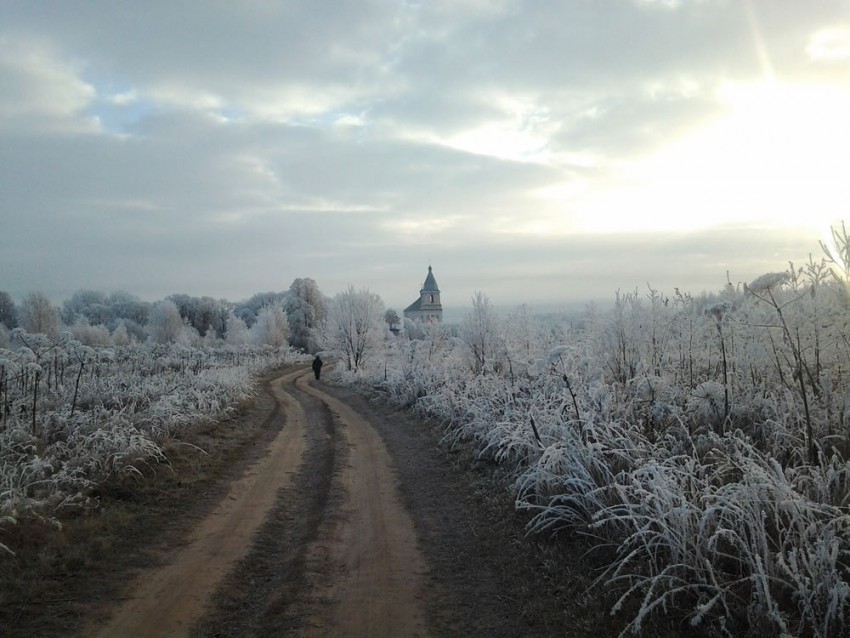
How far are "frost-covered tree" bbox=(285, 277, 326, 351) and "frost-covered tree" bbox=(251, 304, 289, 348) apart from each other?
565 centimetres

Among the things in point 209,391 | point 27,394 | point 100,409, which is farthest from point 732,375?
point 27,394

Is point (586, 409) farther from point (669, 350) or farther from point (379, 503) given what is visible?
point (669, 350)

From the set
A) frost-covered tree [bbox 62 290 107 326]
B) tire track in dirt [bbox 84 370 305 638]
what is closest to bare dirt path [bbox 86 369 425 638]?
tire track in dirt [bbox 84 370 305 638]

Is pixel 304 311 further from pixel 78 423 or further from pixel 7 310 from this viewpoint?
pixel 78 423

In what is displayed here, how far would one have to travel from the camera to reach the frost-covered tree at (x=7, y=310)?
55003mm

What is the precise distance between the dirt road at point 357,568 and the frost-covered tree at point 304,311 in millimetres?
56088

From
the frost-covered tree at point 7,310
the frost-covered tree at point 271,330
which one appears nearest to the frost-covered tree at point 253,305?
the frost-covered tree at point 271,330

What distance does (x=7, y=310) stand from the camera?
185 feet

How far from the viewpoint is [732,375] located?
7.66 m

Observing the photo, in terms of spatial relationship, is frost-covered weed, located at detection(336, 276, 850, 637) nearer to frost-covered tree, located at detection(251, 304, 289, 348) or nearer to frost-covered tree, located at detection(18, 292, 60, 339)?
frost-covered tree, located at detection(251, 304, 289, 348)

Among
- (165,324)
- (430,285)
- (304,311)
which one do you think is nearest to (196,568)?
(165,324)

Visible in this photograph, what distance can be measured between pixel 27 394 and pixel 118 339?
42792 millimetres

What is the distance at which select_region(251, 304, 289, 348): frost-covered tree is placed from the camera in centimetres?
5512

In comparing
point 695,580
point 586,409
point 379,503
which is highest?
point 586,409
